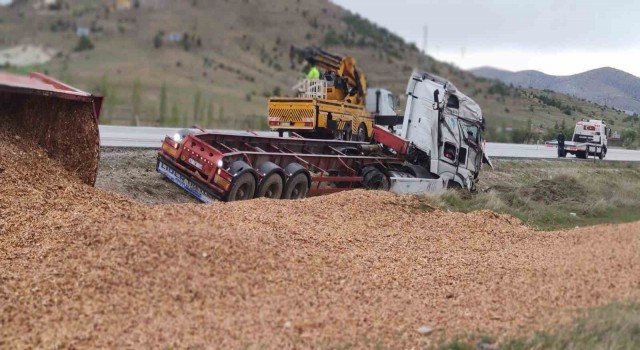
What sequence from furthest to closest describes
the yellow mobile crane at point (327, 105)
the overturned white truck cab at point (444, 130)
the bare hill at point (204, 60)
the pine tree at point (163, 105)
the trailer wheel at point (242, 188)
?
the pine tree at point (163, 105) → the bare hill at point (204, 60) → the yellow mobile crane at point (327, 105) → the overturned white truck cab at point (444, 130) → the trailer wheel at point (242, 188)

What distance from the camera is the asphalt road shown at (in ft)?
65.3

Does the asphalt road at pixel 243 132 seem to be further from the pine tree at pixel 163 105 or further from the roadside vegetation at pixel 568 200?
the pine tree at pixel 163 105

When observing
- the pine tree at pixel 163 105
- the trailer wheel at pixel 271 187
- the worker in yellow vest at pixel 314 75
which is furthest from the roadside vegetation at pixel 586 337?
the pine tree at pixel 163 105

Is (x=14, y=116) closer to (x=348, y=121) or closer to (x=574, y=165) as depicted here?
(x=348, y=121)

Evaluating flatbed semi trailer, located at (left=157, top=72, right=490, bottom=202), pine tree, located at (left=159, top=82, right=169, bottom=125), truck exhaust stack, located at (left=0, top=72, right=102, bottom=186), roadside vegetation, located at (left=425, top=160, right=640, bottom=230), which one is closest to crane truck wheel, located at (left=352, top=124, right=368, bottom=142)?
roadside vegetation, located at (left=425, top=160, right=640, bottom=230)

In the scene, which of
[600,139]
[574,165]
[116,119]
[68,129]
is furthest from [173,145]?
[116,119]

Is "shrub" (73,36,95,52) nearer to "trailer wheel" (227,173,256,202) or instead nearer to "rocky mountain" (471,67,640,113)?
"trailer wheel" (227,173,256,202)

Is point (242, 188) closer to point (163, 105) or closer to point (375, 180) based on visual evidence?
point (375, 180)

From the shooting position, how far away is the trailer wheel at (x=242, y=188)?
12.0m

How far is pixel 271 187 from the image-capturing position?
1304 centimetres

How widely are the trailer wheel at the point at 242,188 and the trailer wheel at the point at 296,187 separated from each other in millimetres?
984

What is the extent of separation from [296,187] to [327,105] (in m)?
8.78

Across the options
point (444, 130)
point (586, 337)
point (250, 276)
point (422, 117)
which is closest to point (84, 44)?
point (422, 117)

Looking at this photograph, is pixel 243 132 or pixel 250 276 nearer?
pixel 250 276
